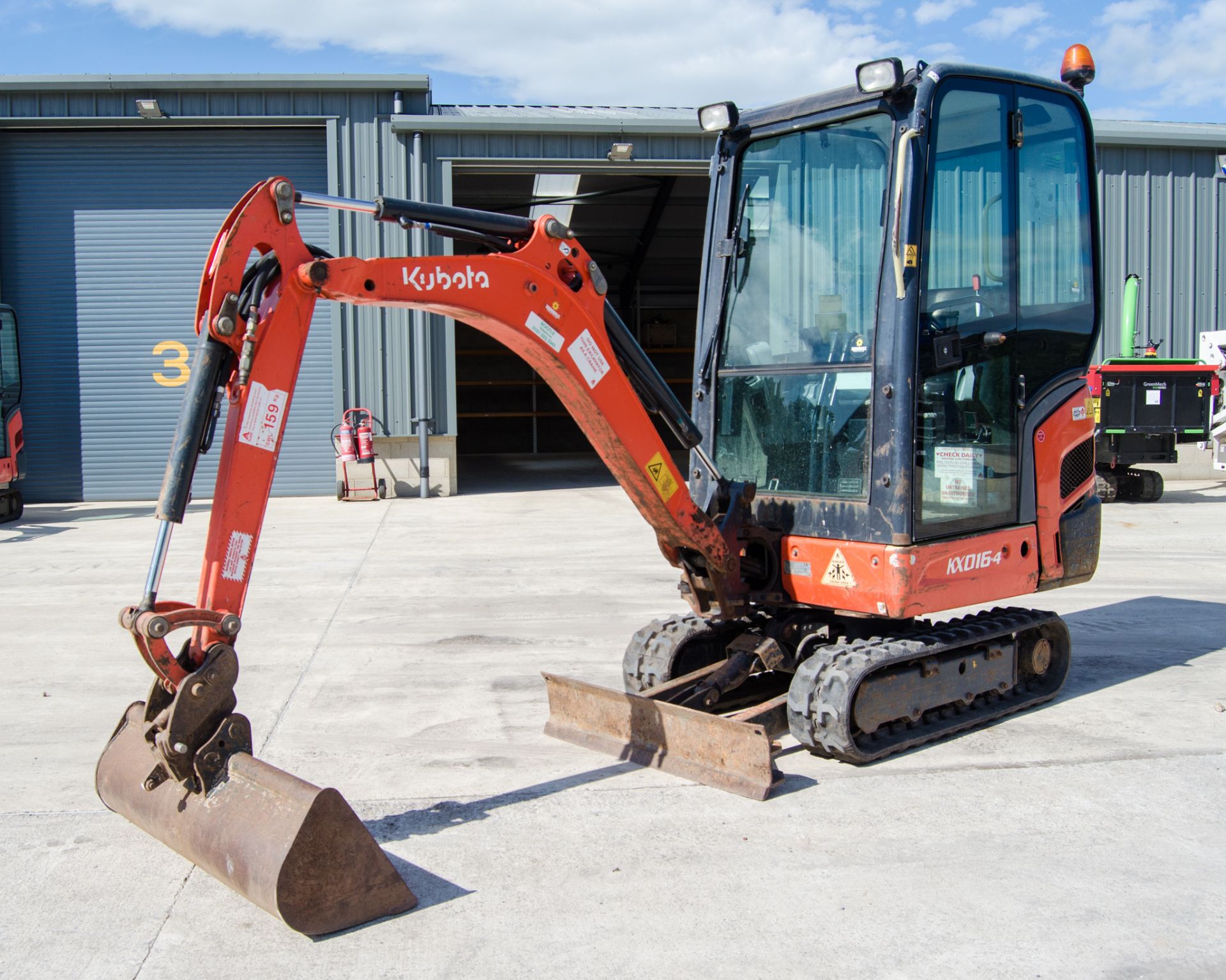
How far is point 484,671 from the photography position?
6965mm

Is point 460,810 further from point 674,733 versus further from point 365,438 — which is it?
point 365,438

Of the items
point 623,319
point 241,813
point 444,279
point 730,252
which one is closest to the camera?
point 241,813

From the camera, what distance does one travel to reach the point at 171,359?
16.6 m

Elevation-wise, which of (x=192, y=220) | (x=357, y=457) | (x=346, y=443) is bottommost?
(x=357, y=457)

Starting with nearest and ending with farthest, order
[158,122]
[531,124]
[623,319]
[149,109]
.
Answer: [149,109] → [158,122] → [531,124] → [623,319]

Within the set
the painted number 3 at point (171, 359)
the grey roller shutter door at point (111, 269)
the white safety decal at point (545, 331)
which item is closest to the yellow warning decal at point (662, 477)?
the white safety decal at point (545, 331)

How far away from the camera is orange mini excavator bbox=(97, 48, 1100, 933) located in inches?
157

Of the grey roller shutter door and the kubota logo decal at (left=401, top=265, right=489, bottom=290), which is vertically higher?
the grey roller shutter door

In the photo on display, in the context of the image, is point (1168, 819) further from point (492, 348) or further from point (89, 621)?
point (492, 348)

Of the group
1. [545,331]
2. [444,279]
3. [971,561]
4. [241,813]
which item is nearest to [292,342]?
[444,279]

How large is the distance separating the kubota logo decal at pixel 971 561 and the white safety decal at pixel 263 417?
3047 mm

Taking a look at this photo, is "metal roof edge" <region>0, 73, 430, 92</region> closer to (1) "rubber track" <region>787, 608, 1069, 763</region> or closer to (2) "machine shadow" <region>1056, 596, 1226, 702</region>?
(2) "machine shadow" <region>1056, 596, 1226, 702</region>

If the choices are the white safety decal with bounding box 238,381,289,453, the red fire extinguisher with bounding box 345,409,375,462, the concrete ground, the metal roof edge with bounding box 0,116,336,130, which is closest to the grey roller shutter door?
the metal roof edge with bounding box 0,116,336,130

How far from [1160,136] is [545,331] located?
1655 cm
